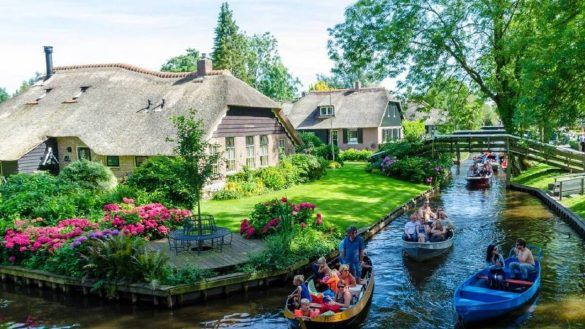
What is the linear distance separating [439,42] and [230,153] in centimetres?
1702

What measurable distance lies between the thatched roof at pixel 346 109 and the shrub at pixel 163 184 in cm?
3026

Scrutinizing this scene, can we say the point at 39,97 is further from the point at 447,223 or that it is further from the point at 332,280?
the point at 332,280

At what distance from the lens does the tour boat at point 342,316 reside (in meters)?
11.7

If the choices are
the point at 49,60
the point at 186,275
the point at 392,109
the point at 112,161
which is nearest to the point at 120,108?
the point at 112,161

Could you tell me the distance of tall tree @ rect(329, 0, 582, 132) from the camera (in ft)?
111

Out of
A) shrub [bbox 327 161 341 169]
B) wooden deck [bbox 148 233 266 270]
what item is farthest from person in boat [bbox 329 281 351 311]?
shrub [bbox 327 161 341 169]

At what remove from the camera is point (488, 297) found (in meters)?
13.0

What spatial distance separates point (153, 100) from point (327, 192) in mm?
12162

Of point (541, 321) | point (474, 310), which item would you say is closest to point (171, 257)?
point (474, 310)

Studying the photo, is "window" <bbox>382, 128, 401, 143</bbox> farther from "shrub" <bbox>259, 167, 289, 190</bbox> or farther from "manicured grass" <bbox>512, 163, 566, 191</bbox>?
"shrub" <bbox>259, 167, 289, 190</bbox>

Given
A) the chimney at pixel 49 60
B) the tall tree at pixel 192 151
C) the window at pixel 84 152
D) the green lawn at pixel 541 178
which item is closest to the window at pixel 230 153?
the window at pixel 84 152

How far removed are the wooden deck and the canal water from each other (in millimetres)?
1326

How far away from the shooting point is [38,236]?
17.5m

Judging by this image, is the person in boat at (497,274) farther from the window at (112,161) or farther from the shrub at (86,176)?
the window at (112,161)
